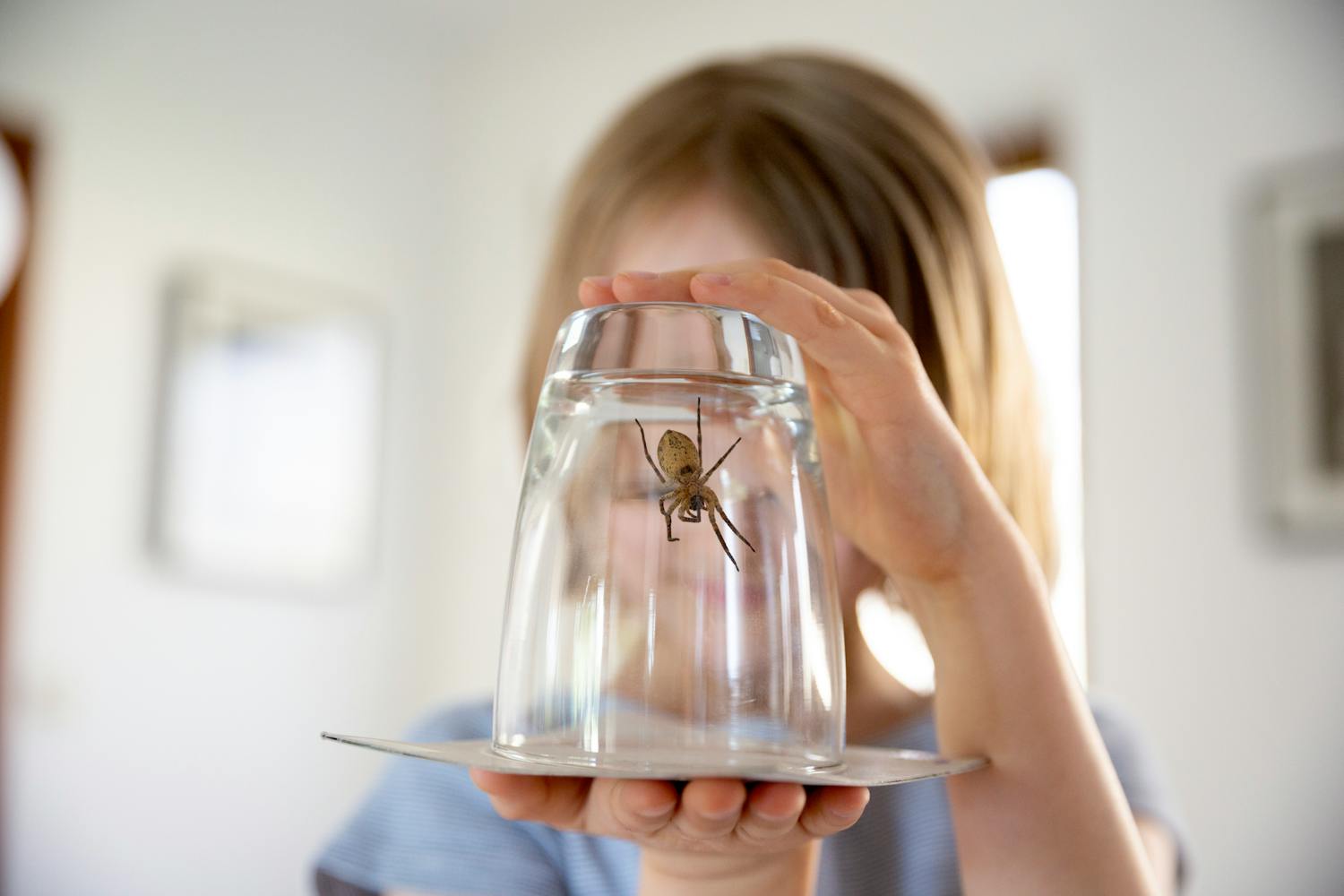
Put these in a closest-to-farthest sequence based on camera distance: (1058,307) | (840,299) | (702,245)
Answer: (840,299) → (702,245) → (1058,307)

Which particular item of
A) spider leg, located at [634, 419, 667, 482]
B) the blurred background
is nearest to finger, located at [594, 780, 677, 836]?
spider leg, located at [634, 419, 667, 482]

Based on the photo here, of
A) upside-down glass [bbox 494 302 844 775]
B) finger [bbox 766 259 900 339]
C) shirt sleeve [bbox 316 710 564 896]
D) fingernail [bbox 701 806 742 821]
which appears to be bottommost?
shirt sleeve [bbox 316 710 564 896]

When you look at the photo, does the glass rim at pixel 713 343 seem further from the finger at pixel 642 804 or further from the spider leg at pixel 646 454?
the finger at pixel 642 804

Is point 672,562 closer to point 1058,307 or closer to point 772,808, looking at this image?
point 772,808

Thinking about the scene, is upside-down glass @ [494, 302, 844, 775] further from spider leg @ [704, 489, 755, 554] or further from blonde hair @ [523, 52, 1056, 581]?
blonde hair @ [523, 52, 1056, 581]

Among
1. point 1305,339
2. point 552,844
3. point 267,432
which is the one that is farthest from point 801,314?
point 267,432

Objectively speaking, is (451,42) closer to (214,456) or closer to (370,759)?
(214,456)
